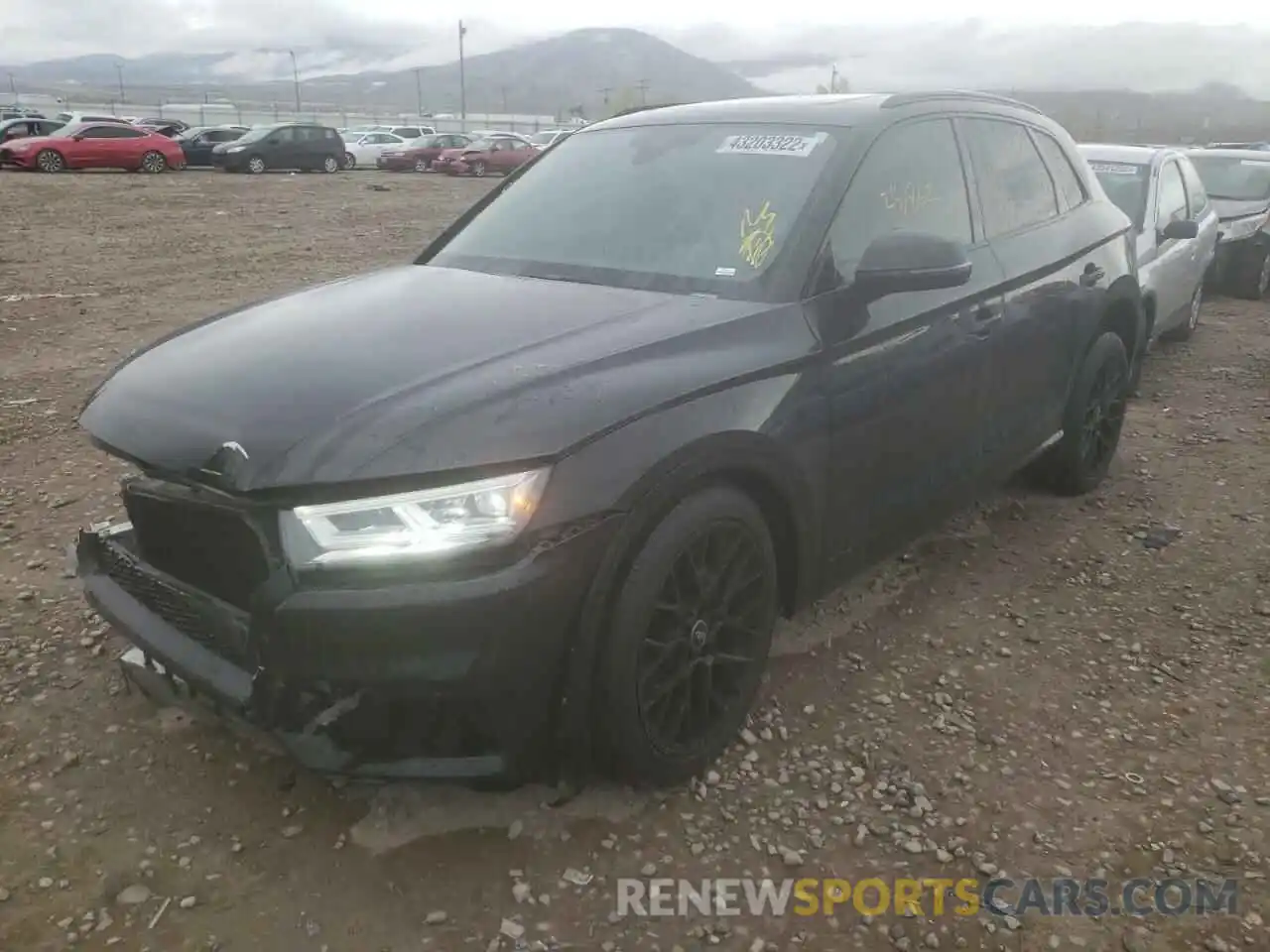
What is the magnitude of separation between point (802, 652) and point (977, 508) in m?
1.78

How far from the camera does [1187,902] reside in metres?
2.53

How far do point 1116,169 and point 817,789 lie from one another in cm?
624

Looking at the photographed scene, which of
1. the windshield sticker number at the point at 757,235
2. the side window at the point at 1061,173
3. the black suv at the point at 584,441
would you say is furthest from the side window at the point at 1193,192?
the windshield sticker number at the point at 757,235

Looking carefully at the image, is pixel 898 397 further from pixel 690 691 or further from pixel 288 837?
pixel 288 837

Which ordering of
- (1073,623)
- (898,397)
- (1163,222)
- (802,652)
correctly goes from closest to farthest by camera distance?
1. (898,397)
2. (802,652)
3. (1073,623)
4. (1163,222)

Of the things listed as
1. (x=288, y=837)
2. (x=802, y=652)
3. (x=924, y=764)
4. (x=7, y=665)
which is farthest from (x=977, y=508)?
(x=7, y=665)

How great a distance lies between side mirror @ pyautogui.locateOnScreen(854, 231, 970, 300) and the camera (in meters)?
3.00

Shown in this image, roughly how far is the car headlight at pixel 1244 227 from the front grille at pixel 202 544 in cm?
1080

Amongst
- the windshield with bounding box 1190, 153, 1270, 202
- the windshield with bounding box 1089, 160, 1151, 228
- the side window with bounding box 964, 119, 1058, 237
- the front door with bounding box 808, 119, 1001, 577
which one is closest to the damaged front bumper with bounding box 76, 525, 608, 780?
the front door with bounding box 808, 119, 1001, 577

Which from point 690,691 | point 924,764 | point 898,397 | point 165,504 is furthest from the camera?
point 898,397

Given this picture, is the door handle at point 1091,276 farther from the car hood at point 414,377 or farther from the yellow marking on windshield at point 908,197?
the car hood at point 414,377

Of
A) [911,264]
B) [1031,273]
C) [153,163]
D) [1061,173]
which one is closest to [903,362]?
[911,264]

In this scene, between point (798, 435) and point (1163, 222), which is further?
point (1163, 222)

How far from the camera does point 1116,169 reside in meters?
7.47
